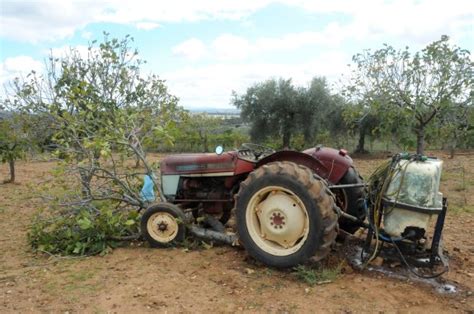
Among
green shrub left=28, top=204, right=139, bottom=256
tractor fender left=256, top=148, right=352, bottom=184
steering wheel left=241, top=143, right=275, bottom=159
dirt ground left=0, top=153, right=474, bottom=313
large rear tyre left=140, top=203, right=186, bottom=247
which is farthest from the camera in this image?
steering wheel left=241, top=143, right=275, bottom=159

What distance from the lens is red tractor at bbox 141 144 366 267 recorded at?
416cm

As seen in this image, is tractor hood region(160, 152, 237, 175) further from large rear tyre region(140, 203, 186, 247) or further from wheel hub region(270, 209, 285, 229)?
wheel hub region(270, 209, 285, 229)

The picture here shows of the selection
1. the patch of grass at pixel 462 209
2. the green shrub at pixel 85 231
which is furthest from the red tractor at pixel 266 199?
the patch of grass at pixel 462 209

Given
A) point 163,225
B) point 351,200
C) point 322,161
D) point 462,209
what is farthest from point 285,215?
point 462,209

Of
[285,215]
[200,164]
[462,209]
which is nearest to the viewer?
[285,215]

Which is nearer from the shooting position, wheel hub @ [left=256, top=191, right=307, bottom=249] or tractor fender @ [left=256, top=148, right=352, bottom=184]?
wheel hub @ [left=256, top=191, right=307, bottom=249]

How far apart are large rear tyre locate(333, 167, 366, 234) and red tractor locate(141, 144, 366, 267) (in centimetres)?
1

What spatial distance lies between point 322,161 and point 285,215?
1.01m

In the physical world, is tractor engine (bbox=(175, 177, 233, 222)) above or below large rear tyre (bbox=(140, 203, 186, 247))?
above

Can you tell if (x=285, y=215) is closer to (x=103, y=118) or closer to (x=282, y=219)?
(x=282, y=219)

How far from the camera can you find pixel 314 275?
413cm

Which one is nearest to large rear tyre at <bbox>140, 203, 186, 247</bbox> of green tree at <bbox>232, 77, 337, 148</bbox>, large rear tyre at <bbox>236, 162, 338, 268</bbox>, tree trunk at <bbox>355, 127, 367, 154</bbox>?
large rear tyre at <bbox>236, 162, 338, 268</bbox>

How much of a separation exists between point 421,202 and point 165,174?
307cm

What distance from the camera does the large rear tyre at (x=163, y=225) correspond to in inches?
204
